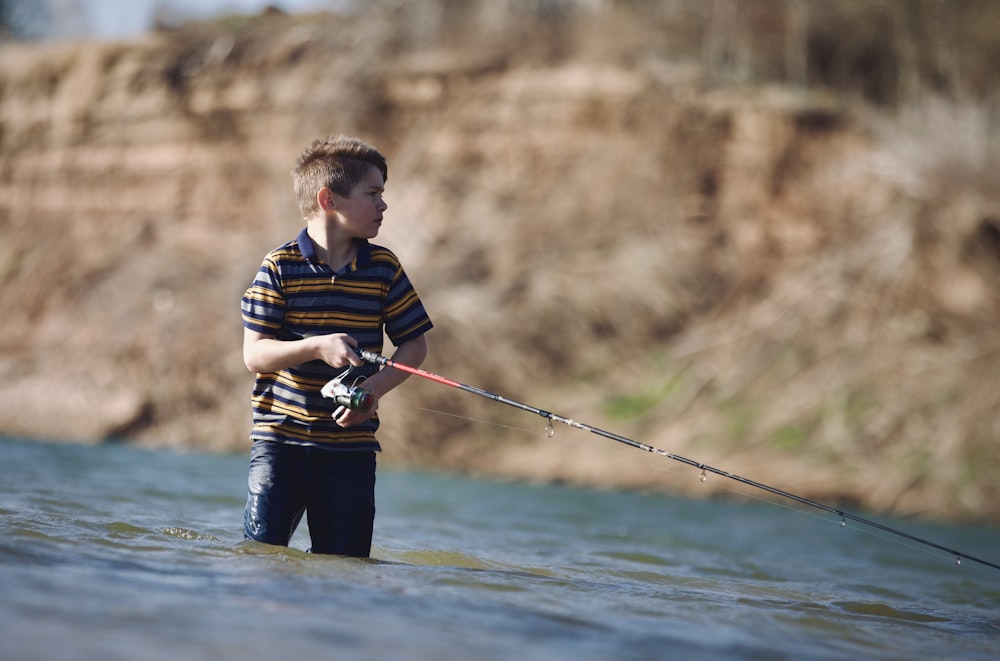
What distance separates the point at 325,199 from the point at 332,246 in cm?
18

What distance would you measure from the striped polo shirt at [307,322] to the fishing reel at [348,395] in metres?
0.19

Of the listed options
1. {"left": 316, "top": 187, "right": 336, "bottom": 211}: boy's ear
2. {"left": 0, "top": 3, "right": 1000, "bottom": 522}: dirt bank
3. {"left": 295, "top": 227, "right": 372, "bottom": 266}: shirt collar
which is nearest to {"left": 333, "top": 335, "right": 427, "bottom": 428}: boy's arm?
{"left": 295, "top": 227, "right": 372, "bottom": 266}: shirt collar

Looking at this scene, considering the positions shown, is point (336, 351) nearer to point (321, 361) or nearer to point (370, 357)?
point (370, 357)

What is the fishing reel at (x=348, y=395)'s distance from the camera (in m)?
4.39

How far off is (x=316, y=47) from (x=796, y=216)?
8616mm

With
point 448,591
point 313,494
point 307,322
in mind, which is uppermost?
point 307,322

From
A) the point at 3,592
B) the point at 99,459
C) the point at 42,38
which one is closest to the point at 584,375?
the point at 99,459

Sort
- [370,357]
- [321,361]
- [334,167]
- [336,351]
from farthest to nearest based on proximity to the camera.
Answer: [334,167] < [321,361] < [370,357] < [336,351]

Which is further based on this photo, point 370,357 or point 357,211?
point 357,211

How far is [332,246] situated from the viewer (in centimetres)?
477

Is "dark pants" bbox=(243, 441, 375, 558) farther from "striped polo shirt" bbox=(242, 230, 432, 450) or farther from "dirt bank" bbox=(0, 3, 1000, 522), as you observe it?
"dirt bank" bbox=(0, 3, 1000, 522)

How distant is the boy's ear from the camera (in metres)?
4.78

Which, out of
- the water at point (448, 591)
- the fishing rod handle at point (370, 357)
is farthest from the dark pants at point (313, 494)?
the fishing rod handle at point (370, 357)

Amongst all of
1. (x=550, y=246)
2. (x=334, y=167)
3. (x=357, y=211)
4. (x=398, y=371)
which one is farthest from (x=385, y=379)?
(x=550, y=246)
